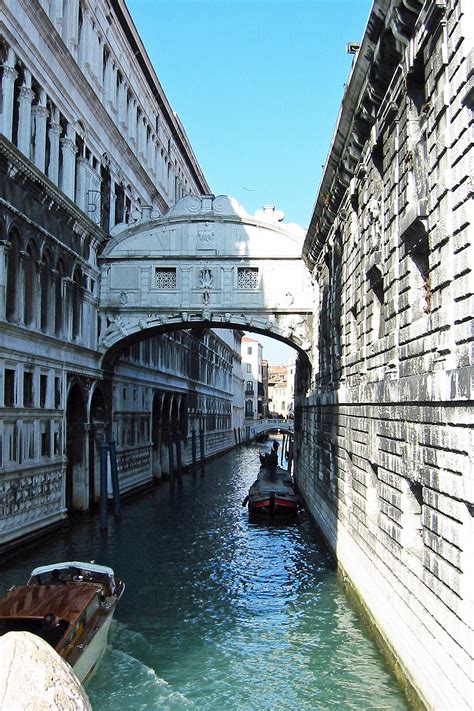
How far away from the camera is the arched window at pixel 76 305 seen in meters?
18.3

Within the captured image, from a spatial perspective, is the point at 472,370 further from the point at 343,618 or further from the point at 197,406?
the point at 197,406

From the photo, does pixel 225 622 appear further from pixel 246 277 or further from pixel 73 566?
pixel 246 277

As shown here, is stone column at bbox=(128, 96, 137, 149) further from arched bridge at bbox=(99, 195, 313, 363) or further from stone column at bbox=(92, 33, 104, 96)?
arched bridge at bbox=(99, 195, 313, 363)

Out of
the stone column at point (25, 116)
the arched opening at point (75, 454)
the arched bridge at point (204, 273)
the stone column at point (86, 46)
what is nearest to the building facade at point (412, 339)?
the stone column at point (25, 116)

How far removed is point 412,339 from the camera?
8.12 metres

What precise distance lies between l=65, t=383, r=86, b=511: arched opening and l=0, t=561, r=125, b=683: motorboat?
9.12m

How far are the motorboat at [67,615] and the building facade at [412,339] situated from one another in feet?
10.7

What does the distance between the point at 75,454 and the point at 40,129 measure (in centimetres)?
795

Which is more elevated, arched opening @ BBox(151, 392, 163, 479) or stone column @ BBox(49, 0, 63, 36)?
stone column @ BBox(49, 0, 63, 36)

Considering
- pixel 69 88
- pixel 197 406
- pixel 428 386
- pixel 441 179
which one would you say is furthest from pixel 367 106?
pixel 197 406

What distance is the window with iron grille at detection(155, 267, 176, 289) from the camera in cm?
2005

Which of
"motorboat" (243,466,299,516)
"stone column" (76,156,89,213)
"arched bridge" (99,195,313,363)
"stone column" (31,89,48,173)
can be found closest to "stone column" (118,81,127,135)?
"arched bridge" (99,195,313,363)

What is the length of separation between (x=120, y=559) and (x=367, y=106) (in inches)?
366

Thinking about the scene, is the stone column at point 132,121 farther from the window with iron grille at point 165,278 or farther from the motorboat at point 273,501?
the motorboat at point 273,501
